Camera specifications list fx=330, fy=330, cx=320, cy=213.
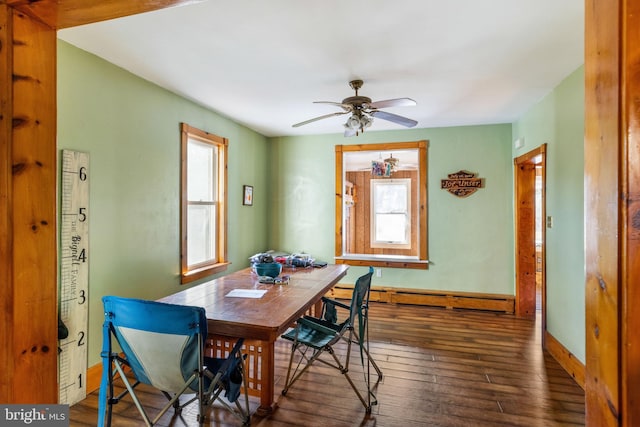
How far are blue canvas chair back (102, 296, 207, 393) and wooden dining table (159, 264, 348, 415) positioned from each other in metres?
0.24

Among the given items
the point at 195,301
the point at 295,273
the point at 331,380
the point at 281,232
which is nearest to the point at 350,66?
the point at 295,273

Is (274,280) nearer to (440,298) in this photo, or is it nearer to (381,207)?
(440,298)

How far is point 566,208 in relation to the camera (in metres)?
2.81

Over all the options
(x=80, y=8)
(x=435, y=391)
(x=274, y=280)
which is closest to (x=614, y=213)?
(x=80, y=8)

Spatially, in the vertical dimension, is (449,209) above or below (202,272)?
above

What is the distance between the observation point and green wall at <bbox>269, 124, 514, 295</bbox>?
4.42m

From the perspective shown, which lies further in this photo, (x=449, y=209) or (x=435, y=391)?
(x=449, y=209)

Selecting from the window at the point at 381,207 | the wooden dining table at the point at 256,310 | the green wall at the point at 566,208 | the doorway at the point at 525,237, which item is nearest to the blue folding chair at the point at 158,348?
the wooden dining table at the point at 256,310

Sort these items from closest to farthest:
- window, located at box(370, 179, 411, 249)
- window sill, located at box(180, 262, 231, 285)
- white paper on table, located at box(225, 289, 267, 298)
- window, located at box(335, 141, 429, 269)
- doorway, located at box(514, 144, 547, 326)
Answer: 1. white paper on table, located at box(225, 289, 267, 298)
2. window sill, located at box(180, 262, 231, 285)
3. doorway, located at box(514, 144, 547, 326)
4. window, located at box(335, 141, 429, 269)
5. window, located at box(370, 179, 411, 249)

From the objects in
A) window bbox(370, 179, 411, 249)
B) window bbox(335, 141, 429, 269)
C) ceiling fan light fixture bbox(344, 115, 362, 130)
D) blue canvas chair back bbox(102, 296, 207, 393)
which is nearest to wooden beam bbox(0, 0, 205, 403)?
blue canvas chair back bbox(102, 296, 207, 393)

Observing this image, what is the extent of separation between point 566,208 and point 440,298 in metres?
2.20

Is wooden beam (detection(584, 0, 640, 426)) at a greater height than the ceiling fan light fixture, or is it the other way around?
the ceiling fan light fixture

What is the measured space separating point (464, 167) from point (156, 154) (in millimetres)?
3811

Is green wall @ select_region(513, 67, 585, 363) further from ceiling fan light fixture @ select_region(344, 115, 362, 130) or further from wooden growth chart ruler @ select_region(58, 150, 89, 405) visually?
wooden growth chart ruler @ select_region(58, 150, 89, 405)
